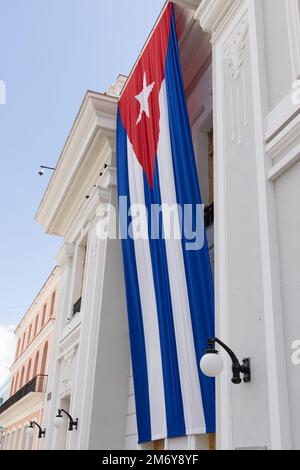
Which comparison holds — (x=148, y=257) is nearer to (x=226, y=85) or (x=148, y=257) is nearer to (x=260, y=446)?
(x=226, y=85)


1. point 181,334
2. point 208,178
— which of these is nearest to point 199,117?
point 208,178

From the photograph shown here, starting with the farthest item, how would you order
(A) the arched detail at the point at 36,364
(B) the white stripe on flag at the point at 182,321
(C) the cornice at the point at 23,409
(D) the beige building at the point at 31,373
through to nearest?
(A) the arched detail at the point at 36,364, (D) the beige building at the point at 31,373, (C) the cornice at the point at 23,409, (B) the white stripe on flag at the point at 182,321

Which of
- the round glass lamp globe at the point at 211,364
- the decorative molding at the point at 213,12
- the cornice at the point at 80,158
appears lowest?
the round glass lamp globe at the point at 211,364

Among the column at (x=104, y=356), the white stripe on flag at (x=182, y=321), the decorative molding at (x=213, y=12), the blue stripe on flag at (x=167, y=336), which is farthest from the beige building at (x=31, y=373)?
the decorative molding at (x=213, y=12)

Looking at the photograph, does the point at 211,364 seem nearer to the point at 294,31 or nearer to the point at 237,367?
the point at 237,367

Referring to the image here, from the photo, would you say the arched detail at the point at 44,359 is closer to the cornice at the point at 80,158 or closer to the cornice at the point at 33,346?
the cornice at the point at 33,346

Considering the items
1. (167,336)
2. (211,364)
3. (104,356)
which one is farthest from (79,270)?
(211,364)

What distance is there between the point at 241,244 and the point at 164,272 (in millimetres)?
1664

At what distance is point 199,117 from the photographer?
791cm

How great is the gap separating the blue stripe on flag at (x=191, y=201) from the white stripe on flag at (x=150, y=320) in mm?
741

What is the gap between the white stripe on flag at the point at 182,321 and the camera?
5207 mm

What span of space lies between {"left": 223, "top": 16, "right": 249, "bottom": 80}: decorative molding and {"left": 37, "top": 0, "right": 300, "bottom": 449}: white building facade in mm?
15

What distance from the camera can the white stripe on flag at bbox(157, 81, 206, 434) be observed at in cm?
521

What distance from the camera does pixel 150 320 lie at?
20.9 ft
